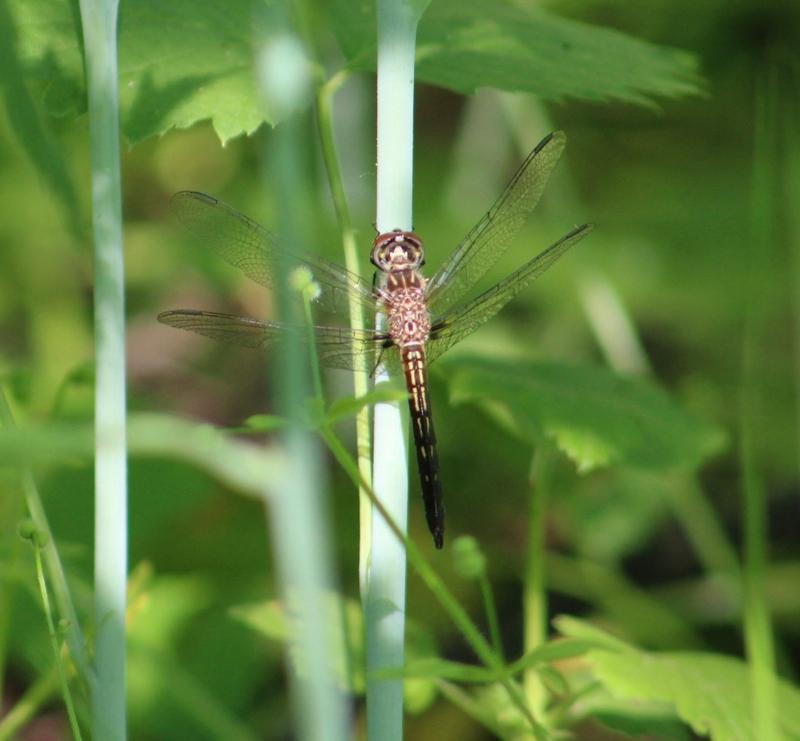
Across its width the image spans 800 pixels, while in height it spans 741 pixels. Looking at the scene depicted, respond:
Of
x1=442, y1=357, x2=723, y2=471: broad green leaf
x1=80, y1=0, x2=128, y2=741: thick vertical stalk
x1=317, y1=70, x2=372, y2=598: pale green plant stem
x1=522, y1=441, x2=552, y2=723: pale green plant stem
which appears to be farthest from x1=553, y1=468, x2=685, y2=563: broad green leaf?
x1=80, y1=0, x2=128, y2=741: thick vertical stalk

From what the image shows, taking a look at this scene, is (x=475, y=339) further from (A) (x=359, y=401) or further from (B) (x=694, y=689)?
(A) (x=359, y=401)

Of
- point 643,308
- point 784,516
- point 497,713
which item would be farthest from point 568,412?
point 643,308

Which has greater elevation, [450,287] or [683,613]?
[450,287]

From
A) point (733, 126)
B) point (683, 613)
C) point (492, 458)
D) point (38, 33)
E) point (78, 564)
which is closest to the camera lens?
point (38, 33)

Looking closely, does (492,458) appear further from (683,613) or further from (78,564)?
(78,564)

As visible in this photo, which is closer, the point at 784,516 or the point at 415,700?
the point at 415,700

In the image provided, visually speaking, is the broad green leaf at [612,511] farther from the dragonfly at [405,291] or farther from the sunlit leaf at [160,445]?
the sunlit leaf at [160,445]

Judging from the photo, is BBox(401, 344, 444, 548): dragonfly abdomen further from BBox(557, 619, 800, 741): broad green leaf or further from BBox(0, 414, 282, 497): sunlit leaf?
BBox(0, 414, 282, 497): sunlit leaf

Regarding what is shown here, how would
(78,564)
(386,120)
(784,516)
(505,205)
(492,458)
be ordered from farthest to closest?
(784,516)
(492,458)
(78,564)
(505,205)
(386,120)

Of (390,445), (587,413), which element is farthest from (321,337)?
Result: (390,445)
